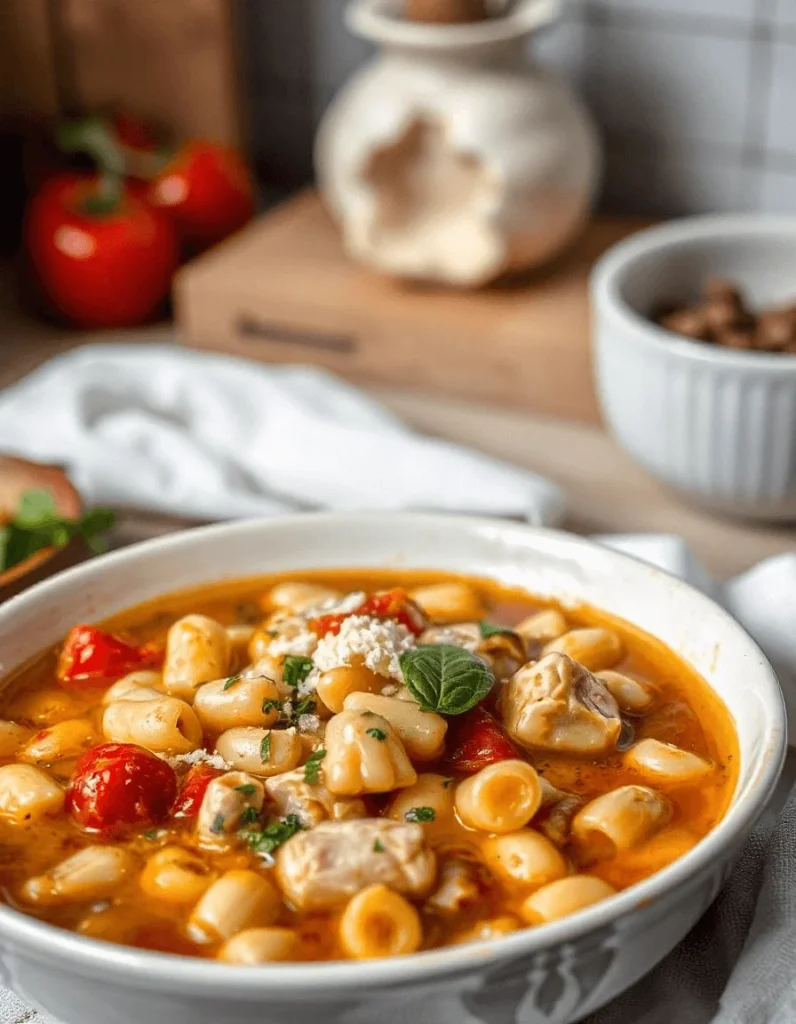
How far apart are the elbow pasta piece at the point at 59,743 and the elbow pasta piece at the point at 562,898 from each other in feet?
1.30

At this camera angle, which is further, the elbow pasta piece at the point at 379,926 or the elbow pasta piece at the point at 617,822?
the elbow pasta piece at the point at 617,822

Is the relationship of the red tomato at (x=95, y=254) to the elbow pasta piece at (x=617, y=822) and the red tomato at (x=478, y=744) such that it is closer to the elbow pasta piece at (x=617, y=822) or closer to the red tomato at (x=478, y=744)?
the red tomato at (x=478, y=744)

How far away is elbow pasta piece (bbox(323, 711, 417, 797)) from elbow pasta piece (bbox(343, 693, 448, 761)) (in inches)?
0.7

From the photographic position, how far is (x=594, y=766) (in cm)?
113

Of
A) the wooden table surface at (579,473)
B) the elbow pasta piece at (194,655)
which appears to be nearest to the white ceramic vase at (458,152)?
the wooden table surface at (579,473)

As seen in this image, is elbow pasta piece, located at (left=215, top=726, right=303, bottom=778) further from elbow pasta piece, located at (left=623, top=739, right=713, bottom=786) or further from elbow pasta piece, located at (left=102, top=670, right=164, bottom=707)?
elbow pasta piece, located at (left=623, top=739, right=713, bottom=786)

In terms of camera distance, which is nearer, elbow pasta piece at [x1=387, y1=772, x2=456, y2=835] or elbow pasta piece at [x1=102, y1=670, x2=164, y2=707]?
elbow pasta piece at [x1=387, y1=772, x2=456, y2=835]

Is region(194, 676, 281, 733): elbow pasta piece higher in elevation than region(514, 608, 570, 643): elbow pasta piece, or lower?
higher

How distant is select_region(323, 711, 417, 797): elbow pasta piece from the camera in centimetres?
104

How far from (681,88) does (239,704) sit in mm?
1608

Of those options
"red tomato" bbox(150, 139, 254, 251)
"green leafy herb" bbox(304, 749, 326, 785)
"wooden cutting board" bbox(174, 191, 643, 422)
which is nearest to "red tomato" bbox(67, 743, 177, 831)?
"green leafy herb" bbox(304, 749, 326, 785)

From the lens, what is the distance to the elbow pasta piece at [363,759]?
1036 mm

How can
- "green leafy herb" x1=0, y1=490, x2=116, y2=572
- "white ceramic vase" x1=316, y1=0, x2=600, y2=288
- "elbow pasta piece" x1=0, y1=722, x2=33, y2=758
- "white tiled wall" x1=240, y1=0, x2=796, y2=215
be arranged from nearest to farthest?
1. "elbow pasta piece" x1=0, y1=722, x2=33, y2=758
2. "green leafy herb" x1=0, y1=490, x2=116, y2=572
3. "white ceramic vase" x1=316, y1=0, x2=600, y2=288
4. "white tiled wall" x1=240, y1=0, x2=796, y2=215

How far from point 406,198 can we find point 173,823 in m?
1.35
